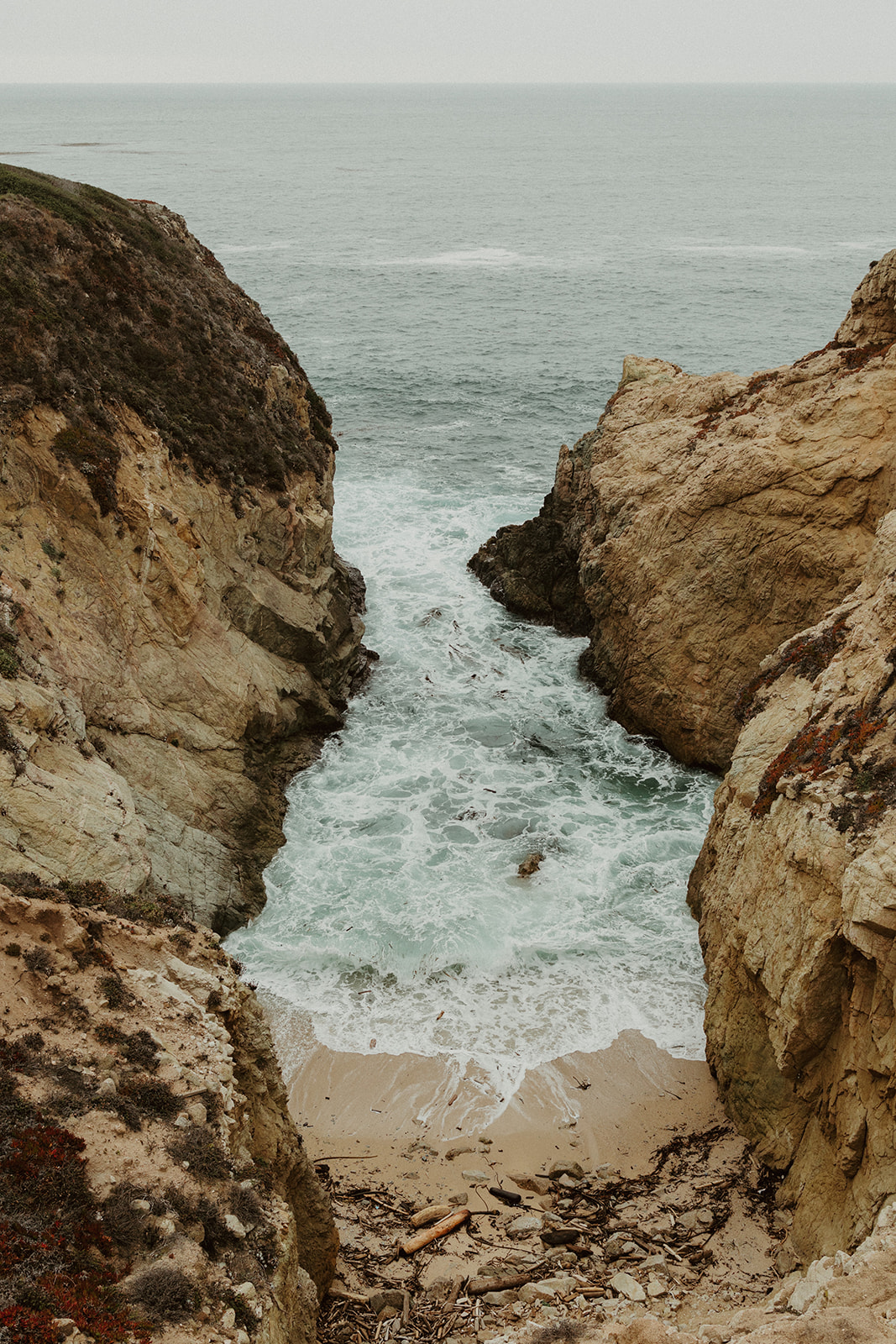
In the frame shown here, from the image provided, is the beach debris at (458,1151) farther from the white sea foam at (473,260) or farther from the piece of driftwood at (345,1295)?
the white sea foam at (473,260)

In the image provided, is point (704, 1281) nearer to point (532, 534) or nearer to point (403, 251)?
point (532, 534)

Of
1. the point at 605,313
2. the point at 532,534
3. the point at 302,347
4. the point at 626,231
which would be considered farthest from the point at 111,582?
the point at 626,231

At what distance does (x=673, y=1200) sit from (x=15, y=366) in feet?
62.4

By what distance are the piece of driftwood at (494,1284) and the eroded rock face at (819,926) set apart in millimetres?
3519

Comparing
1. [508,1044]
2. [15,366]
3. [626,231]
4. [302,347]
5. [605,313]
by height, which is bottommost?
[508,1044]

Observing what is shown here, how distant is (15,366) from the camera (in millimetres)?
18516

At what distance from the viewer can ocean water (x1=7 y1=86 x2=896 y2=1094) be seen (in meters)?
17.0

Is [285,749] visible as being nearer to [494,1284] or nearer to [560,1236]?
[560,1236]

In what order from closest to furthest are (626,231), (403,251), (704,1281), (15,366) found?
(704,1281) < (15,366) < (403,251) < (626,231)

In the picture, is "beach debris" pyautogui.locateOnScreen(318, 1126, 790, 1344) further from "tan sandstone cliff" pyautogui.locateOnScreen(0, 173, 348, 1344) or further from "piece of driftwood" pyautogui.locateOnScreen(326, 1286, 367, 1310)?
"tan sandstone cliff" pyautogui.locateOnScreen(0, 173, 348, 1344)

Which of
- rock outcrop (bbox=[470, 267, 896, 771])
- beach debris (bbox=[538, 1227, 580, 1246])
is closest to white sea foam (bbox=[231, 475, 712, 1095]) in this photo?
rock outcrop (bbox=[470, 267, 896, 771])

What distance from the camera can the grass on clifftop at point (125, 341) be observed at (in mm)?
19125

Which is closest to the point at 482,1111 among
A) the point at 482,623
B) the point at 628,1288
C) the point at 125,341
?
the point at 628,1288

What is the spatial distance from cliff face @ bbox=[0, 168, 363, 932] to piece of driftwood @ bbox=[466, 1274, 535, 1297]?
22.6 feet
